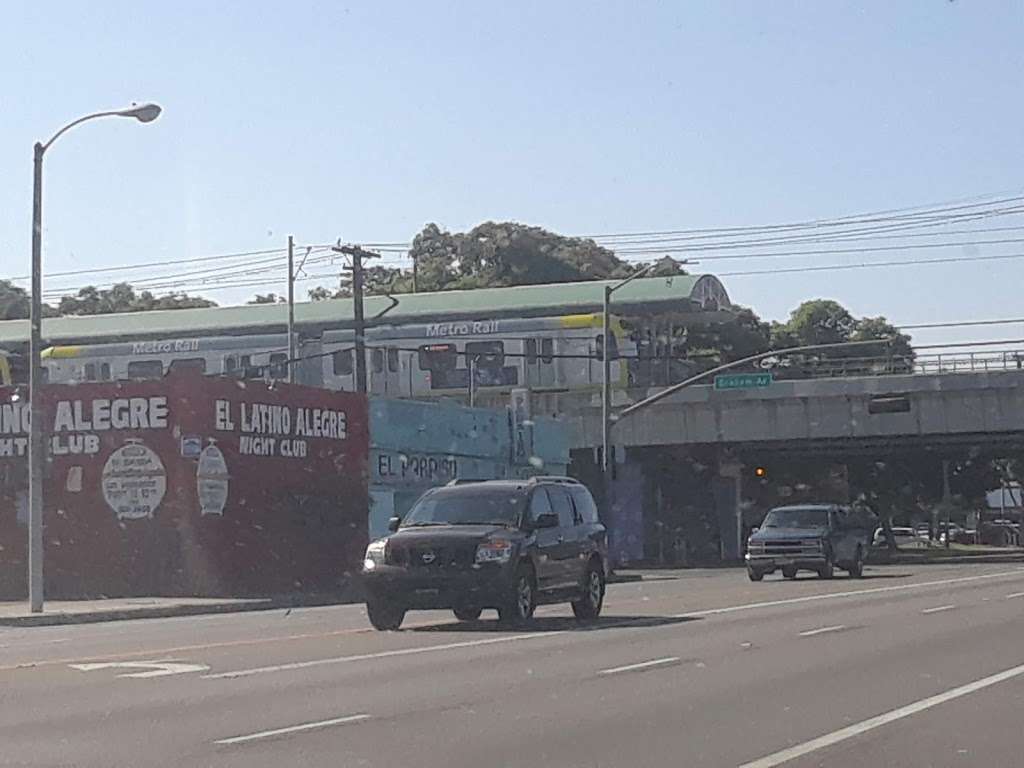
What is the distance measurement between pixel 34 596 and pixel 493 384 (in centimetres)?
2818

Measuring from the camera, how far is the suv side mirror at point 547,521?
888 inches

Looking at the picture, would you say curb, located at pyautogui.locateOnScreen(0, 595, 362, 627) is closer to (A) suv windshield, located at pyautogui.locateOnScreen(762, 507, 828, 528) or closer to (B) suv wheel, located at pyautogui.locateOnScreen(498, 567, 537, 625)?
(B) suv wheel, located at pyautogui.locateOnScreen(498, 567, 537, 625)

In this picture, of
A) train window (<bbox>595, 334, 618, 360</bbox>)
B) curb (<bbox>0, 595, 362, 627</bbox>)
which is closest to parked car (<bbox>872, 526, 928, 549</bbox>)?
train window (<bbox>595, 334, 618, 360</bbox>)

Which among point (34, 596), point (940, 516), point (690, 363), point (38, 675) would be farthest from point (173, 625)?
point (940, 516)

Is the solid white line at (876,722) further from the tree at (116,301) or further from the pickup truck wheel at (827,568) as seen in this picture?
the tree at (116,301)

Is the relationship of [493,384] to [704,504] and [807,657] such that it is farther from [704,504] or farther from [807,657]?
[807,657]

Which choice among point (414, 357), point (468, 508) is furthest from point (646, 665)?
point (414, 357)

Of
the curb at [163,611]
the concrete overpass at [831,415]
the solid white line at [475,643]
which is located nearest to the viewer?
the solid white line at [475,643]

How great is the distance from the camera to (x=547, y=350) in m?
56.8

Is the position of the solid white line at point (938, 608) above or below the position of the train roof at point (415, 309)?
below

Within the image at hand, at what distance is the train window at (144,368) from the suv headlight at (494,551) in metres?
38.9

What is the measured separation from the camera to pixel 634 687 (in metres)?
14.9

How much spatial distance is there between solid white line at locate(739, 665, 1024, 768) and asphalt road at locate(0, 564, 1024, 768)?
34 mm

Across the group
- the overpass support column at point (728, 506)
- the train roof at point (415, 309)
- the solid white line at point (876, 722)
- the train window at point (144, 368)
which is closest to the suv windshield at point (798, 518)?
the train roof at point (415, 309)
